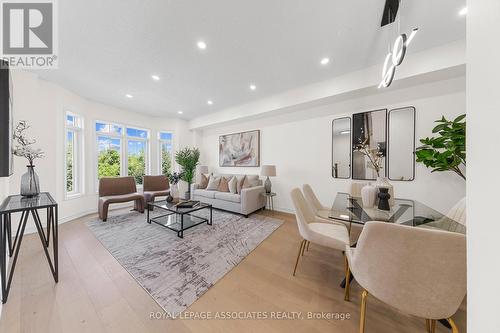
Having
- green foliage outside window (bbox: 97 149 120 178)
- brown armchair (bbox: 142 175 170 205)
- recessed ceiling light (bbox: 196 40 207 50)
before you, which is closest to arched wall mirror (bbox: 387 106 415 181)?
recessed ceiling light (bbox: 196 40 207 50)

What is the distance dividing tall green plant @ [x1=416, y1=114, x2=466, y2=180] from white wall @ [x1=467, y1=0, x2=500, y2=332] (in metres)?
2.56

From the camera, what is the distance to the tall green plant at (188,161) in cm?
536

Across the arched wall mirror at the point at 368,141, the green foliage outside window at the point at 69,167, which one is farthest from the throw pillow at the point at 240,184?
the green foliage outside window at the point at 69,167

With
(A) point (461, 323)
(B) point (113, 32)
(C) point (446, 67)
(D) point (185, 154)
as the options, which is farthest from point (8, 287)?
(C) point (446, 67)

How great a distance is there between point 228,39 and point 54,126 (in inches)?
147

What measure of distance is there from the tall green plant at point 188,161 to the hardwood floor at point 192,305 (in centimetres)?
319

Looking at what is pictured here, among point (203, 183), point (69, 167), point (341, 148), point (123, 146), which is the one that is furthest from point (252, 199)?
point (69, 167)

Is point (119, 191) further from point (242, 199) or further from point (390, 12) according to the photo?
point (390, 12)

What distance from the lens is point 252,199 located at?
3.93 m

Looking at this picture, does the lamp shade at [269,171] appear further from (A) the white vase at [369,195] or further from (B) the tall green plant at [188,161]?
(B) the tall green plant at [188,161]

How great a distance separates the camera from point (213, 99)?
4.21 m

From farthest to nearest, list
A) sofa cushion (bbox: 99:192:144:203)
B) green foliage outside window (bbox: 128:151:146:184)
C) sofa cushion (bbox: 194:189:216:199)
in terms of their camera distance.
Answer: green foliage outside window (bbox: 128:151:146:184)
sofa cushion (bbox: 194:189:216:199)
sofa cushion (bbox: 99:192:144:203)

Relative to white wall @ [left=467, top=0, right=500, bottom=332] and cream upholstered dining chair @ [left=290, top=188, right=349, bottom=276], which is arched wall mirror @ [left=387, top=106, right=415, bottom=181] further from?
white wall @ [left=467, top=0, right=500, bottom=332]

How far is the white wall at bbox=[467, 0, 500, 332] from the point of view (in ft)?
1.47
